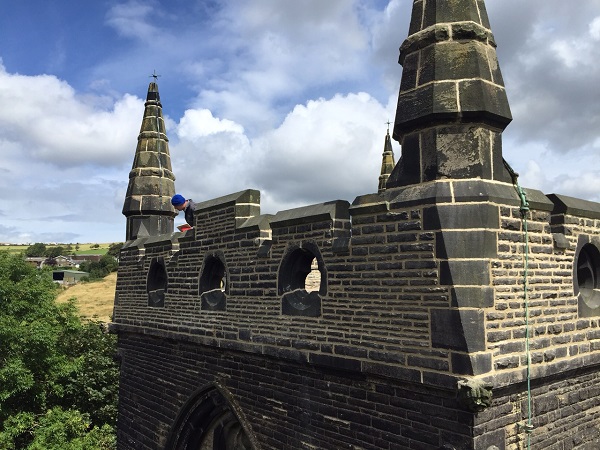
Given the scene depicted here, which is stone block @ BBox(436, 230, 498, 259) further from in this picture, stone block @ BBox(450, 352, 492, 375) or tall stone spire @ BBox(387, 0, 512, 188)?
stone block @ BBox(450, 352, 492, 375)

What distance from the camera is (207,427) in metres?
8.13

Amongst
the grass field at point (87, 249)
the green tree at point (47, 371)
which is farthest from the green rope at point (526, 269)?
the grass field at point (87, 249)

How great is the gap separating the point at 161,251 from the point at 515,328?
Result: 247 inches

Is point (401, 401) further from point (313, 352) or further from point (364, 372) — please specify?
point (313, 352)

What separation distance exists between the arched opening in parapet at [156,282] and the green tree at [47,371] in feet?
20.5

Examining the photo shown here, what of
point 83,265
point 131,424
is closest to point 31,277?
point 131,424

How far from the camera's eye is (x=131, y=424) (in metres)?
9.73

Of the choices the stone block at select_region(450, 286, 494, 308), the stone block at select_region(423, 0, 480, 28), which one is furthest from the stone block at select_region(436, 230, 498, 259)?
the stone block at select_region(423, 0, 480, 28)

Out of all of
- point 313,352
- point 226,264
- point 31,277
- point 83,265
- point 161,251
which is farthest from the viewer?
point 83,265

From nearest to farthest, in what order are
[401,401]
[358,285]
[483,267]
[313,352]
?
1. [483,267]
2. [401,401]
3. [358,285]
4. [313,352]

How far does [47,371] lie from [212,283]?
11.4 metres

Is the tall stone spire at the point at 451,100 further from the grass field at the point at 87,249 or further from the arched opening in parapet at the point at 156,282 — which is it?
the grass field at the point at 87,249

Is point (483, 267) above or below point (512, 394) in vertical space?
above

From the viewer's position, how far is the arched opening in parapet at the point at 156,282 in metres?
9.16
